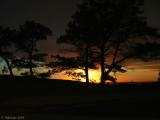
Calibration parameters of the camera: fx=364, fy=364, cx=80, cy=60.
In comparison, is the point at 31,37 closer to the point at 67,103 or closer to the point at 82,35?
the point at 82,35

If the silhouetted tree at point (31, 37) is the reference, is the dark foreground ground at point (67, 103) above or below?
below

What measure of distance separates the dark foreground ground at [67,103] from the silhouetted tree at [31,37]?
10983mm

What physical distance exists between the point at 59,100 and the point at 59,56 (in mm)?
13631

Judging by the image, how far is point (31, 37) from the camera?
138 feet

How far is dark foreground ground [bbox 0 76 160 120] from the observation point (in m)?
16.1

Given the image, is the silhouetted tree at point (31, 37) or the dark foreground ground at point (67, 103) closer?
the dark foreground ground at point (67, 103)

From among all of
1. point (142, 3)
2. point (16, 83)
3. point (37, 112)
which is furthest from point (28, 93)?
point (142, 3)

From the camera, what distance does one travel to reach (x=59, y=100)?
2234 cm

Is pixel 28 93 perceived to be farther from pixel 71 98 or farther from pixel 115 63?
pixel 115 63

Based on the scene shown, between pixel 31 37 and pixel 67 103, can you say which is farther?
pixel 31 37

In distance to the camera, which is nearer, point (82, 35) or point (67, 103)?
point (67, 103)

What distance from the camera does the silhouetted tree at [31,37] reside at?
41.8 metres

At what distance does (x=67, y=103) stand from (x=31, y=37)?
22559 millimetres

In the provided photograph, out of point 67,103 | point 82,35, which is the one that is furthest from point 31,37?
point 67,103
